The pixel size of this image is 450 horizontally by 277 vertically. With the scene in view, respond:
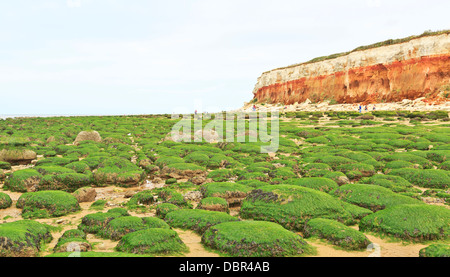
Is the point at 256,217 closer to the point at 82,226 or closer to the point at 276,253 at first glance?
the point at 276,253

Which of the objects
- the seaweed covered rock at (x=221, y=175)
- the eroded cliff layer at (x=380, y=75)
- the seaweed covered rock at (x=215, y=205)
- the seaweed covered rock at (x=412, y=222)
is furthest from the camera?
the eroded cliff layer at (x=380, y=75)

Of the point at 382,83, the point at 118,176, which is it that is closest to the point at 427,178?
the point at 118,176

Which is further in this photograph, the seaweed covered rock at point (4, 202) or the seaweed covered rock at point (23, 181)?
the seaweed covered rock at point (23, 181)

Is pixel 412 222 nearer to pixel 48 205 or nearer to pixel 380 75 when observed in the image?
pixel 48 205

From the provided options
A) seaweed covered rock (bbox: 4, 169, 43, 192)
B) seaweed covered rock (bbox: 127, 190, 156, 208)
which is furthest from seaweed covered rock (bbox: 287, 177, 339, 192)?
seaweed covered rock (bbox: 4, 169, 43, 192)

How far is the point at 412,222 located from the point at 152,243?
9.10 m

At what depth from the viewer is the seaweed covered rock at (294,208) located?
11.1m

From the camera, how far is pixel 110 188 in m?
→ 16.8

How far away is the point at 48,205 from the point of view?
12.5 m

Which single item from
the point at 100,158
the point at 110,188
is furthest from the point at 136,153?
the point at 110,188

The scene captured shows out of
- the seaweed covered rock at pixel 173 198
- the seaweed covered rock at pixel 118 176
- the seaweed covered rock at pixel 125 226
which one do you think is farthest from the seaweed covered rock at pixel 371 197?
the seaweed covered rock at pixel 118 176

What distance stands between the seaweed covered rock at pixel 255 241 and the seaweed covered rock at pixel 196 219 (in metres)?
0.97

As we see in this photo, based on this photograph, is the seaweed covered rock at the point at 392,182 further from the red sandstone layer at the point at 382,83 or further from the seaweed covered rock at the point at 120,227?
the red sandstone layer at the point at 382,83

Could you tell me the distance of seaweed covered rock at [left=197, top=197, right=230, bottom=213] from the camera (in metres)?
12.5
